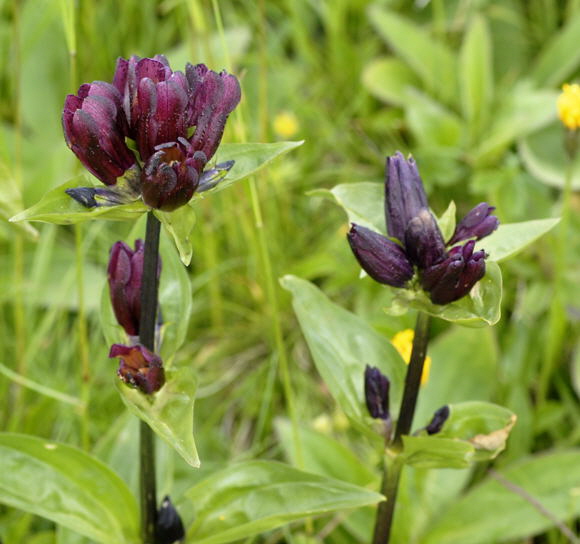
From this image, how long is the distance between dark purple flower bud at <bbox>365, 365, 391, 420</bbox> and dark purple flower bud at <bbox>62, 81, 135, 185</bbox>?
542mm

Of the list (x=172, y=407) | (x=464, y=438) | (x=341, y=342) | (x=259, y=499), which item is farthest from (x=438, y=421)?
(x=172, y=407)

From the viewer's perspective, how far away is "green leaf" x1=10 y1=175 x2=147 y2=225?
1.05 meters

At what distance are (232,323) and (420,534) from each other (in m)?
0.78

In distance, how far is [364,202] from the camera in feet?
4.45

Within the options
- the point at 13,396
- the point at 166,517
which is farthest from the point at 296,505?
the point at 13,396

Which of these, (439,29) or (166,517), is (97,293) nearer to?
(166,517)

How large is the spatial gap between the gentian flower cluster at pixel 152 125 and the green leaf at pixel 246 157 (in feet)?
0.09

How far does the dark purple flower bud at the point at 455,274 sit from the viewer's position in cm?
115

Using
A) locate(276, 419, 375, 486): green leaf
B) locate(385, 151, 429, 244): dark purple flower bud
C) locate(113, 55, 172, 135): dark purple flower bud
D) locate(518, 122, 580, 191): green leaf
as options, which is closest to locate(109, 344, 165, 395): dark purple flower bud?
locate(113, 55, 172, 135): dark purple flower bud

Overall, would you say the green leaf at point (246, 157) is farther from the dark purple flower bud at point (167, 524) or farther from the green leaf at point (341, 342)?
the dark purple flower bud at point (167, 524)

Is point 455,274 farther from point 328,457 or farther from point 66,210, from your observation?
point 328,457

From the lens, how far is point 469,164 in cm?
254

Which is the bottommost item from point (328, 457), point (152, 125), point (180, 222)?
point (328, 457)

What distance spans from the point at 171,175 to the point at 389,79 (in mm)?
1915
